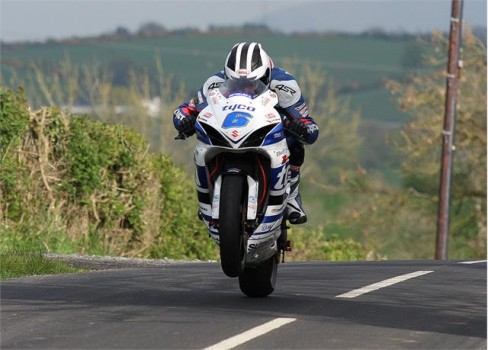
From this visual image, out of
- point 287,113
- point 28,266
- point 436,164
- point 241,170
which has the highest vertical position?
point 287,113

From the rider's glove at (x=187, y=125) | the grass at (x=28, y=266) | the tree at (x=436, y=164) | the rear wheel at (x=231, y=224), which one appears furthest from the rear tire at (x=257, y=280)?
the tree at (x=436, y=164)

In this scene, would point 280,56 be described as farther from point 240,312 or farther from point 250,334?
point 250,334

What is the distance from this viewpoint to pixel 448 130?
35.4 m

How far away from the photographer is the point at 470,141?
44844 millimetres

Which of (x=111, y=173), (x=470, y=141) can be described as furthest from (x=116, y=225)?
(x=470, y=141)

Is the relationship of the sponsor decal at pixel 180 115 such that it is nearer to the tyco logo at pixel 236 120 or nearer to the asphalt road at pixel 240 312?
the tyco logo at pixel 236 120

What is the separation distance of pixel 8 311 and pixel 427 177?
38502mm

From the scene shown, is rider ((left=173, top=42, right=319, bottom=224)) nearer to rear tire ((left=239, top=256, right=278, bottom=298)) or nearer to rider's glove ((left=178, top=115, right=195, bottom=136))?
rider's glove ((left=178, top=115, right=195, bottom=136))

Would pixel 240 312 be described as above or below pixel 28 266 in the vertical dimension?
above

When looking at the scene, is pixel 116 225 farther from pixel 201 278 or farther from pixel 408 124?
pixel 408 124

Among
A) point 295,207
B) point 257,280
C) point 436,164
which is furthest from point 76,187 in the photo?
point 436,164

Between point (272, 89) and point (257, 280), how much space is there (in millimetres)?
1539

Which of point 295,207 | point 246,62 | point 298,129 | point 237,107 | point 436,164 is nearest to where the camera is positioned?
point 237,107

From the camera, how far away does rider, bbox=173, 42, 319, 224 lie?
435 inches
